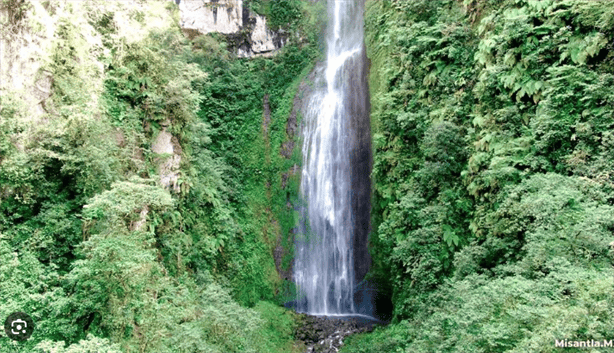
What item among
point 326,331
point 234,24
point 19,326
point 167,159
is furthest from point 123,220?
point 234,24

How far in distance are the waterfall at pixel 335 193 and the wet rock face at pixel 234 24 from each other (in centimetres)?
447

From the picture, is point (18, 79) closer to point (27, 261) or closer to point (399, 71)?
point (27, 261)

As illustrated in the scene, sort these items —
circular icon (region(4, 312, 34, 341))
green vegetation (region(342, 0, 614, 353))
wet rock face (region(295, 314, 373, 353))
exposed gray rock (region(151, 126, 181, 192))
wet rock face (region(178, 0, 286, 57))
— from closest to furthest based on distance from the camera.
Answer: green vegetation (region(342, 0, 614, 353)), circular icon (region(4, 312, 34, 341)), exposed gray rock (region(151, 126, 181, 192)), wet rock face (region(295, 314, 373, 353)), wet rock face (region(178, 0, 286, 57))

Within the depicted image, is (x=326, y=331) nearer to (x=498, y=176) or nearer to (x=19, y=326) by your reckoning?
(x=498, y=176)

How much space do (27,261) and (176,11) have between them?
1621cm

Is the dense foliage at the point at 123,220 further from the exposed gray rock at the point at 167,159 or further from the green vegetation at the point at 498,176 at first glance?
the green vegetation at the point at 498,176

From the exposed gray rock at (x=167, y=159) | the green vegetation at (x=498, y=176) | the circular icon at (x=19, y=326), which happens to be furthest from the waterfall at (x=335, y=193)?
the circular icon at (x=19, y=326)

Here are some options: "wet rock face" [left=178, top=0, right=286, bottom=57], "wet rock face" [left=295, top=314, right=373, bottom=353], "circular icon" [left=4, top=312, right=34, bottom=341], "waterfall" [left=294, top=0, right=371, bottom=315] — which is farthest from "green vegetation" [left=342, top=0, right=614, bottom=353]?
"wet rock face" [left=178, top=0, right=286, bottom=57]

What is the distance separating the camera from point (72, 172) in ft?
28.2

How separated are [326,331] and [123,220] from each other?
8.54m

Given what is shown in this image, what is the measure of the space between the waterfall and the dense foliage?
1207mm

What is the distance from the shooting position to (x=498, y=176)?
8938 mm

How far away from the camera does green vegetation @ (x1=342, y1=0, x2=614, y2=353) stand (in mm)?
6160

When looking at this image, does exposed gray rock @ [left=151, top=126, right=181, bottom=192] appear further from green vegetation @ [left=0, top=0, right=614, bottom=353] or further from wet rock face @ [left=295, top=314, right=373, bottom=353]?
wet rock face @ [left=295, top=314, right=373, bottom=353]
